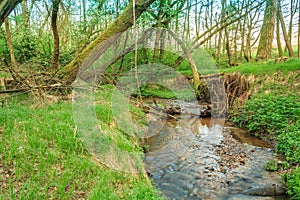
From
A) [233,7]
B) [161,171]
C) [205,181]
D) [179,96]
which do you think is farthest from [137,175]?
[233,7]

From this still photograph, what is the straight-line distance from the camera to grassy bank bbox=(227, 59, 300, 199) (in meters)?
4.40

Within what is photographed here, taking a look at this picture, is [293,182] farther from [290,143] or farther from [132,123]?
[132,123]

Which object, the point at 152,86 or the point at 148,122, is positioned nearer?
the point at 148,122

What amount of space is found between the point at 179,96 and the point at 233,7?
6171 mm

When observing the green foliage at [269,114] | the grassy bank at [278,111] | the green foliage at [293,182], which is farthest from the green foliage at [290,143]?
the green foliage at [293,182]

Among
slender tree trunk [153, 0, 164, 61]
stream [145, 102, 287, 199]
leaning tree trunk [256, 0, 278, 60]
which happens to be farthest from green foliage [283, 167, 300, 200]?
leaning tree trunk [256, 0, 278, 60]

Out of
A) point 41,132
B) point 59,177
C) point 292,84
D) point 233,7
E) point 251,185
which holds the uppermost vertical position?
point 233,7

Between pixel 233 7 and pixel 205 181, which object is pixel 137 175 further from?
pixel 233 7

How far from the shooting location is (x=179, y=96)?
11750mm

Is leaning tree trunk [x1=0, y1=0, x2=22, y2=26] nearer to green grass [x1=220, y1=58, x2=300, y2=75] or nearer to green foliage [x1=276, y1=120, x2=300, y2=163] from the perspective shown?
green foliage [x1=276, y1=120, x2=300, y2=163]

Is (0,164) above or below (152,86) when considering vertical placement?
below

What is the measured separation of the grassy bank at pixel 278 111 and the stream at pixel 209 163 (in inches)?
9.4

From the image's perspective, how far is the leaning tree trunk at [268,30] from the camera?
9.35m

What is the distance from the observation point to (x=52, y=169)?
3.17m
